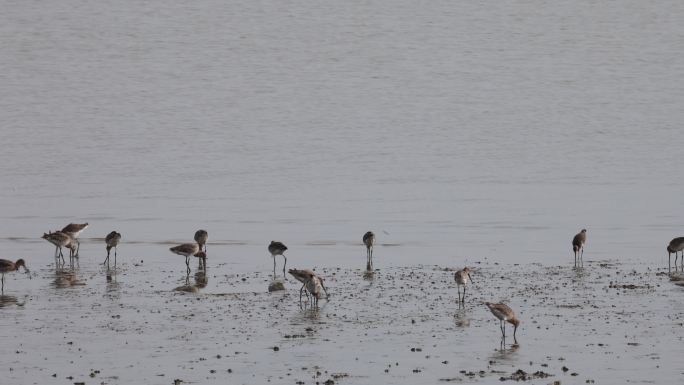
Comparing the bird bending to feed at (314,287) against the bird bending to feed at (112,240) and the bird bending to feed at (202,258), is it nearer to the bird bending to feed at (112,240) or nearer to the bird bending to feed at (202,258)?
the bird bending to feed at (202,258)

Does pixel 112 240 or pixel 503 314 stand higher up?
pixel 112 240

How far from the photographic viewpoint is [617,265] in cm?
2972

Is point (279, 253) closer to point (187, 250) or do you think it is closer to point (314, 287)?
point (187, 250)

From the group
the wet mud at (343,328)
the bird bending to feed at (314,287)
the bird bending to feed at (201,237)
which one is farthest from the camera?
the bird bending to feed at (201,237)

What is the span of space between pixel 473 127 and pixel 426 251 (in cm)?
4111

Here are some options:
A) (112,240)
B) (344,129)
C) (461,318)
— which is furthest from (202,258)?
(344,129)

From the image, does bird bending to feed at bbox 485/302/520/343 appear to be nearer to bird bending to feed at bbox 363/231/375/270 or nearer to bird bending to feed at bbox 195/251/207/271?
bird bending to feed at bbox 363/231/375/270

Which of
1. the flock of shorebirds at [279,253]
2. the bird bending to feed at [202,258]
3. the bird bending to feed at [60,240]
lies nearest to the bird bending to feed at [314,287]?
the flock of shorebirds at [279,253]

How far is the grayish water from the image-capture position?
121ft

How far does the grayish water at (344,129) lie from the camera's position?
37.0 m

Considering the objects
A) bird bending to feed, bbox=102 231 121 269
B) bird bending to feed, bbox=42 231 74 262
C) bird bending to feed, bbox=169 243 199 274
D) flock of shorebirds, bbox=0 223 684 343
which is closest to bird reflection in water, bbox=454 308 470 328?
flock of shorebirds, bbox=0 223 684 343

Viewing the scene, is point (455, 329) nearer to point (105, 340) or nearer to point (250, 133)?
point (105, 340)

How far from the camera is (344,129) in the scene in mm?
72438

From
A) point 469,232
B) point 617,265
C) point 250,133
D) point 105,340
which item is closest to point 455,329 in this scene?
point 105,340
